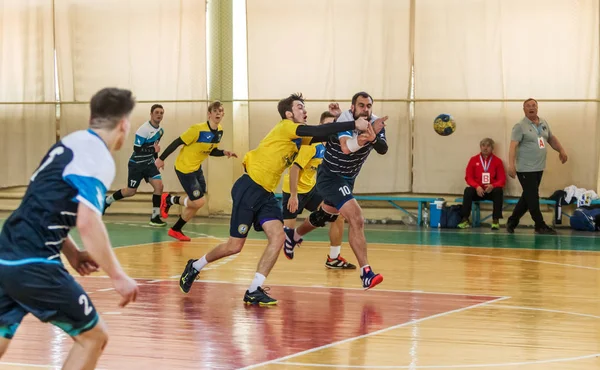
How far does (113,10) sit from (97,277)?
9.79 meters

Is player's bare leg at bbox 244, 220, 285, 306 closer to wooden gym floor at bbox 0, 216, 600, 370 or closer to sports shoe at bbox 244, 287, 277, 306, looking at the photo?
sports shoe at bbox 244, 287, 277, 306

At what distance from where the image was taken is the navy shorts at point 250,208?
868 cm

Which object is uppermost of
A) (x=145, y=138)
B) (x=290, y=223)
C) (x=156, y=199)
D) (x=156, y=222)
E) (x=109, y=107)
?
(x=109, y=107)

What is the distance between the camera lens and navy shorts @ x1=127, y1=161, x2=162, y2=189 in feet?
52.6

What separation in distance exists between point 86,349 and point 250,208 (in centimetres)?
437

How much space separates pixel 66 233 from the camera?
4.39 meters

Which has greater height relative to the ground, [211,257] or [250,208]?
[250,208]

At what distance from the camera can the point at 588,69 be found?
645 inches

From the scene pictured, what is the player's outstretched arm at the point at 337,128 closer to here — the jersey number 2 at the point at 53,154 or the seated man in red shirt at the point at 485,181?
the jersey number 2 at the point at 53,154

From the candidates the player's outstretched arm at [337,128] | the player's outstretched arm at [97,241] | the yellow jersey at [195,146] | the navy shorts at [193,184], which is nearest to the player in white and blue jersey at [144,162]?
the yellow jersey at [195,146]

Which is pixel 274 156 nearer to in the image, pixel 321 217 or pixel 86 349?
pixel 321 217

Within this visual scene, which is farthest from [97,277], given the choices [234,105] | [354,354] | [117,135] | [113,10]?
[113,10]

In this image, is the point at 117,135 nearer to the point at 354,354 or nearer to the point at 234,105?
the point at 354,354

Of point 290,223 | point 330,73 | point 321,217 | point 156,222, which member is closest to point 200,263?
point 321,217
